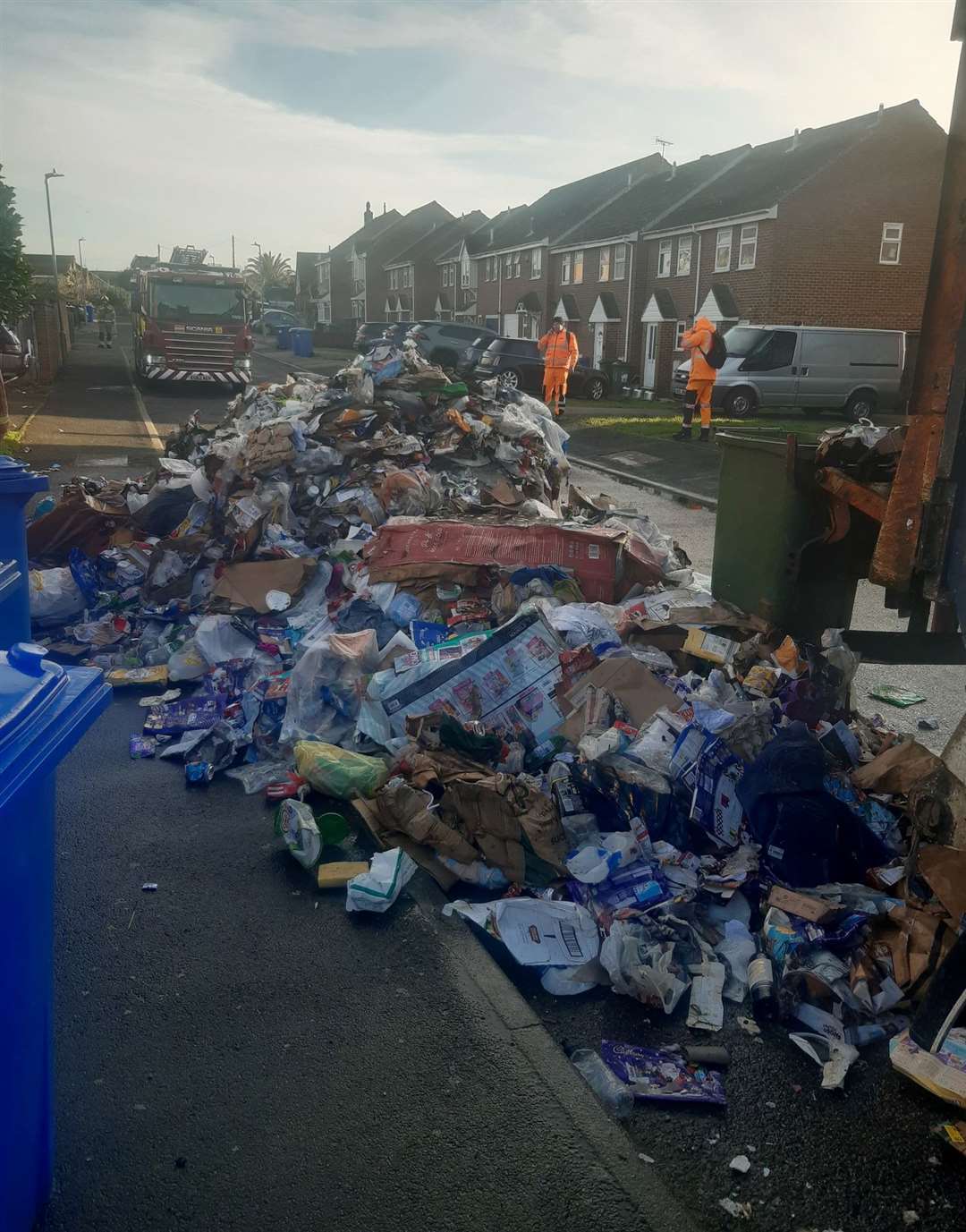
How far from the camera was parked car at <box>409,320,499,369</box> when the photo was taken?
2741cm

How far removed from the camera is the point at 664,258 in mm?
34094

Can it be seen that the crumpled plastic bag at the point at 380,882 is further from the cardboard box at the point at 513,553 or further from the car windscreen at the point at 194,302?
the car windscreen at the point at 194,302

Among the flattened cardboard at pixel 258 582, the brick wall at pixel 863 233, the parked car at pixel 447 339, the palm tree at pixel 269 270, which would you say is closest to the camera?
the flattened cardboard at pixel 258 582

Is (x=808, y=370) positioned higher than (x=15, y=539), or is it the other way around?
(x=15, y=539)

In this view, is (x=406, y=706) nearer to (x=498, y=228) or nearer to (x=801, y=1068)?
(x=801, y=1068)

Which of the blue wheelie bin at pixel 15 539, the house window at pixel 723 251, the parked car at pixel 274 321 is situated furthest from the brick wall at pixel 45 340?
the parked car at pixel 274 321

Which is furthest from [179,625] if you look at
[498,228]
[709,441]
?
[498,228]

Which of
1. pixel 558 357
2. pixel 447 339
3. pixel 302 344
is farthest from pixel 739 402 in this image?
pixel 302 344

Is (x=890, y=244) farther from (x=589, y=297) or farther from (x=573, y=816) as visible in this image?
(x=573, y=816)

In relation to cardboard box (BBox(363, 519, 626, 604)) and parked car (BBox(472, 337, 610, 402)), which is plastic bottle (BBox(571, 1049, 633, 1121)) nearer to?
cardboard box (BBox(363, 519, 626, 604))

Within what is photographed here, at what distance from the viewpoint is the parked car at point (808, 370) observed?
22.1 m

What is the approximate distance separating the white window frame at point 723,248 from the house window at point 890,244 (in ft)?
14.0

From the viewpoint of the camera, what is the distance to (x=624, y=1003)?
10.3 ft

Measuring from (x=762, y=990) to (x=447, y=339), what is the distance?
87.2ft
